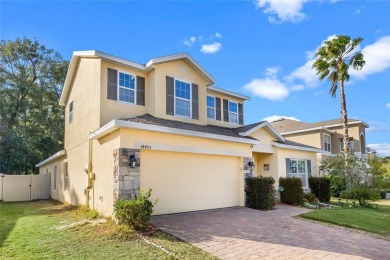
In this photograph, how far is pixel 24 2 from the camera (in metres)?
12.0

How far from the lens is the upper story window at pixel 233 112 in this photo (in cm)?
1800

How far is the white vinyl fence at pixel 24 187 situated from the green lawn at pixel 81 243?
10223mm

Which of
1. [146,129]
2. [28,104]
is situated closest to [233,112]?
[146,129]

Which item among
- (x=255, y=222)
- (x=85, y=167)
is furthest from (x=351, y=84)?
(x=85, y=167)

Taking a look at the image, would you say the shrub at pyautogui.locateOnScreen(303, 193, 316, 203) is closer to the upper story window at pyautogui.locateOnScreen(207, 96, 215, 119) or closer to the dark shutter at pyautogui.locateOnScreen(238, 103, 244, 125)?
the dark shutter at pyautogui.locateOnScreen(238, 103, 244, 125)

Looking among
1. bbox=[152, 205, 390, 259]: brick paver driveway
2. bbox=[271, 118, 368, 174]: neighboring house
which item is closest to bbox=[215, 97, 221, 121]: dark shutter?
bbox=[152, 205, 390, 259]: brick paver driveway

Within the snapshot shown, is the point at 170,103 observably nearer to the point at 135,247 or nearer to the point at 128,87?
the point at 128,87

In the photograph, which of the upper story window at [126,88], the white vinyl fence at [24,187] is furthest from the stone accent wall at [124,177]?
the white vinyl fence at [24,187]

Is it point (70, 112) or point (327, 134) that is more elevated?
point (70, 112)

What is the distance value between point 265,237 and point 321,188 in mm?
12051

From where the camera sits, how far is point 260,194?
12.7 metres

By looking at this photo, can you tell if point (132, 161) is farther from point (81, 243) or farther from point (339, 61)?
point (339, 61)

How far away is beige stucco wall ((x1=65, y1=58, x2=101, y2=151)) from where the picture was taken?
12000mm

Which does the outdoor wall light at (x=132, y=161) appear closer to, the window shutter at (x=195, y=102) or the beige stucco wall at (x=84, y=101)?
the beige stucco wall at (x=84, y=101)
